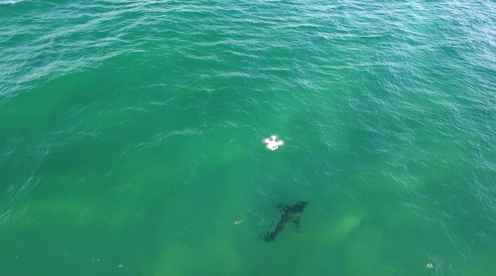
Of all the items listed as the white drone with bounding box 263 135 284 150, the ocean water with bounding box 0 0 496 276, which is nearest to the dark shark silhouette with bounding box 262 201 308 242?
the ocean water with bounding box 0 0 496 276

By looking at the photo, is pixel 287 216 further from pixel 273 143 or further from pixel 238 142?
pixel 238 142

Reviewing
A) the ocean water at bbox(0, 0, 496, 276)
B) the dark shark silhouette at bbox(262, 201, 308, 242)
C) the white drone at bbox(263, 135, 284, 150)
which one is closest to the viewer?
the ocean water at bbox(0, 0, 496, 276)

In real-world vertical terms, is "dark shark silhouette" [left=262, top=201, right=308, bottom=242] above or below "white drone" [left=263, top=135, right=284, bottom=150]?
below

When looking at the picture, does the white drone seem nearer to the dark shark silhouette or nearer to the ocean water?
the ocean water

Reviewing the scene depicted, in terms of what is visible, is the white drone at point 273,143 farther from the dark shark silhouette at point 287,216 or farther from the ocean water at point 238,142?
the dark shark silhouette at point 287,216

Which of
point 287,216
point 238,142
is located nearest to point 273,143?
point 238,142

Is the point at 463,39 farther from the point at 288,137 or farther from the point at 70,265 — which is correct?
the point at 70,265

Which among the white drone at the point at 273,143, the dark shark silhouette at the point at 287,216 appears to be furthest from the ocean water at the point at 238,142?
the white drone at the point at 273,143

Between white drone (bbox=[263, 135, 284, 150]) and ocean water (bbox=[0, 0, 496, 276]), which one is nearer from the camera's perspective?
ocean water (bbox=[0, 0, 496, 276])
